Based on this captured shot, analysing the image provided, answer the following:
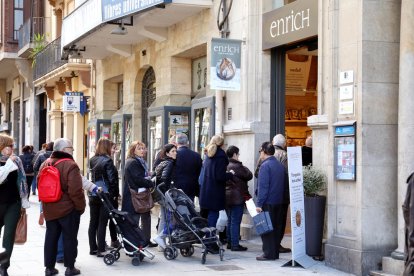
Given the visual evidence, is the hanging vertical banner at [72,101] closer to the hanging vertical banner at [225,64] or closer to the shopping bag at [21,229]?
the hanging vertical banner at [225,64]

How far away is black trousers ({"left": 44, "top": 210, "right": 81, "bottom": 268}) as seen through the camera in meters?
9.27

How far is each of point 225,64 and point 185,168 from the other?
2107 mm

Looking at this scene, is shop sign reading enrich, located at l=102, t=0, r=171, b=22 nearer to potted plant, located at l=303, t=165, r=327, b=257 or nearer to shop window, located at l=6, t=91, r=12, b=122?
potted plant, located at l=303, t=165, r=327, b=257

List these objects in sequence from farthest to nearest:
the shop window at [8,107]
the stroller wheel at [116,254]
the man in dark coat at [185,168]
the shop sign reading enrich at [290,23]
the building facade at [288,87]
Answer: the shop window at [8,107] → the man in dark coat at [185,168] → the shop sign reading enrich at [290,23] → the stroller wheel at [116,254] → the building facade at [288,87]

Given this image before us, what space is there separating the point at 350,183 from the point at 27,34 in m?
24.1

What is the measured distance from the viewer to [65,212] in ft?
30.2

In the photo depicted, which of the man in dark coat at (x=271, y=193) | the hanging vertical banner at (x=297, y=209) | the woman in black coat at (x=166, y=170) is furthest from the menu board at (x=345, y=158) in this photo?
the woman in black coat at (x=166, y=170)

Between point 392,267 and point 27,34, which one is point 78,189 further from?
point 27,34

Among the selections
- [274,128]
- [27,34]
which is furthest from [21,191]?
[27,34]

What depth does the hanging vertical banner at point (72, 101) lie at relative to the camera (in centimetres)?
2402

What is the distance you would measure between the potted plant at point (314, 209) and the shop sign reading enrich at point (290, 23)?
7.49 feet

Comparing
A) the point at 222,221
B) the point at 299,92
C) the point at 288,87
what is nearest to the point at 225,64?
the point at 288,87

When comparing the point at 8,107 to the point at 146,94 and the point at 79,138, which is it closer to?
the point at 79,138

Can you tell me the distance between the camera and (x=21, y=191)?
919 cm
